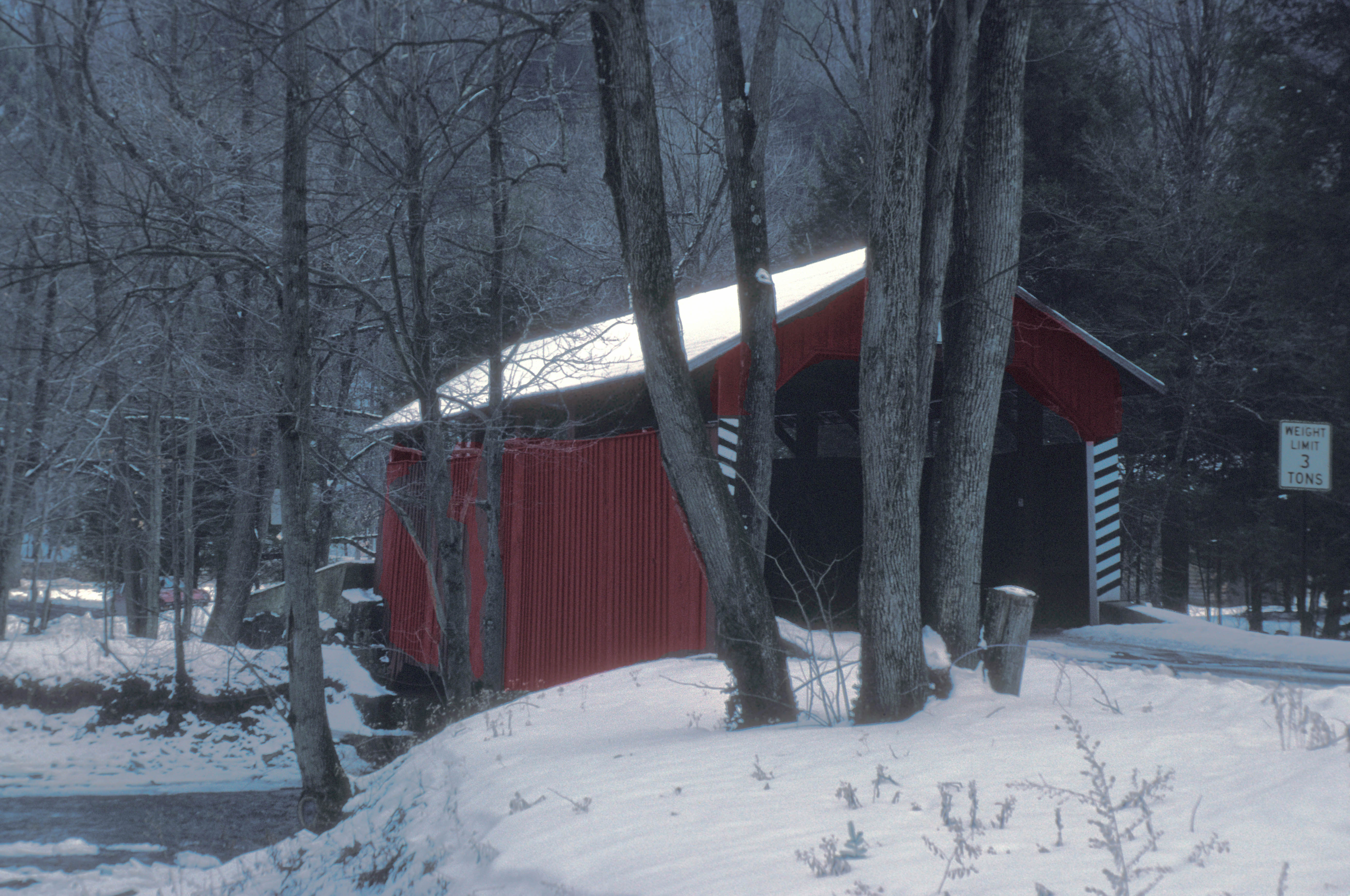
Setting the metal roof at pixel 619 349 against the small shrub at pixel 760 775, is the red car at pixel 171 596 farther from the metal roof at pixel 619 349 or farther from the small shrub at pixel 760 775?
the small shrub at pixel 760 775

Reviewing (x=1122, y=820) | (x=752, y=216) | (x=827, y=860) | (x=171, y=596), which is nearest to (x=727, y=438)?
(x=752, y=216)

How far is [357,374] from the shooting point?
18266 millimetres

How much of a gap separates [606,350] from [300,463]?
188 inches

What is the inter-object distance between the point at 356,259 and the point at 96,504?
797 centimetres

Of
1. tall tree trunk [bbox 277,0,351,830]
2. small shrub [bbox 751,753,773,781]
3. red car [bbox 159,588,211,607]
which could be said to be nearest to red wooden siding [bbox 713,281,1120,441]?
tall tree trunk [bbox 277,0,351,830]

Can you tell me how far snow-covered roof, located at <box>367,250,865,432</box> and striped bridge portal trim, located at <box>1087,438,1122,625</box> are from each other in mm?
4368

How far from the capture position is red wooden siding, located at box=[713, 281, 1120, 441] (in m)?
10.9

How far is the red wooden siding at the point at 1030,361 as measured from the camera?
35.8ft

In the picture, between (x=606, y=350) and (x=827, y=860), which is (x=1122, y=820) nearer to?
(x=827, y=860)

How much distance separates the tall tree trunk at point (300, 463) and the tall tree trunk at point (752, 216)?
11.2 feet

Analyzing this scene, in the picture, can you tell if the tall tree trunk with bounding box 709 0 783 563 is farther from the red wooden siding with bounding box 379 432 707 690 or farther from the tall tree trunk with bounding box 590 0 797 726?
the red wooden siding with bounding box 379 432 707 690

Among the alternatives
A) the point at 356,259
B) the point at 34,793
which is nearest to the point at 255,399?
the point at 356,259

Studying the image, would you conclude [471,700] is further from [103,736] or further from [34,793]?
[103,736]

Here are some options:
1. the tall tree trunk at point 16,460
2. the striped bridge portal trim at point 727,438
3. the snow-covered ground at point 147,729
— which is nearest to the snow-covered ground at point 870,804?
the striped bridge portal trim at point 727,438
